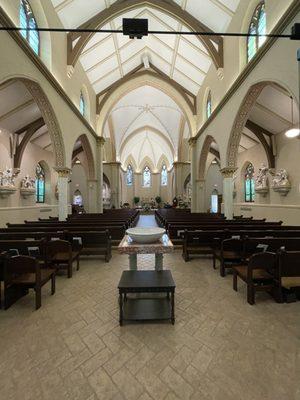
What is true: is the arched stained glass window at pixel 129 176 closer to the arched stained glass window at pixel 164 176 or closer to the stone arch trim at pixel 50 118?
the arched stained glass window at pixel 164 176

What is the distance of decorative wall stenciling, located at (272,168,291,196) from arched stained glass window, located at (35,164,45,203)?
48.8 ft

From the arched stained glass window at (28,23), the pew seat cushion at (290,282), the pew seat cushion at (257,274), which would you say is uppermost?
the arched stained glass window at (28,23)

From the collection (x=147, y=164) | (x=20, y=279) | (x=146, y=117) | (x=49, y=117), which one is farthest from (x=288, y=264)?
(x=147, y=164)

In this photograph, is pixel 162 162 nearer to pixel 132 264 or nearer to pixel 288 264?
pixel 132 264

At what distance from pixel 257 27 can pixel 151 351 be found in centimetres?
1136

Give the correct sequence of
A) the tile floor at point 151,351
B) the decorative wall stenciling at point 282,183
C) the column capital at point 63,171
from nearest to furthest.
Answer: the tile floor at point 151,351, the decorative wall stenciling at point 282,183, the column capital at point 63,171

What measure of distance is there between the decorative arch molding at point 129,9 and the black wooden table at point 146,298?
11.7 m

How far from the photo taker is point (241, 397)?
7.22ft

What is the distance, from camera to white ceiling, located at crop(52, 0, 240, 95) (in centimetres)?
1087

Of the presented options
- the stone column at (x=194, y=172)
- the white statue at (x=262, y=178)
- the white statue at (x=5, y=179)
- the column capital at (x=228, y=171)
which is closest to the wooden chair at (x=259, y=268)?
the column capital at (x=228, y=171)

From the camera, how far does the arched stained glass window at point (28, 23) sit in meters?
8.21

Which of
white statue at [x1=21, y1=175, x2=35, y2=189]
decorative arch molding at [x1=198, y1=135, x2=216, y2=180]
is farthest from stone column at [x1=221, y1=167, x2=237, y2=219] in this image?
white statue at [x1=21, y1=175, x2=35, y2=189]

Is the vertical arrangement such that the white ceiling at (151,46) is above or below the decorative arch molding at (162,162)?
above

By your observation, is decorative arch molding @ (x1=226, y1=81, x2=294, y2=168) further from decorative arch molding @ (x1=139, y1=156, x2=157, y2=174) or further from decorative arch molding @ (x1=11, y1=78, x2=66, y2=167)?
decorative arch molding @ (x1=139, y1=156, x2=157, y2=174)
